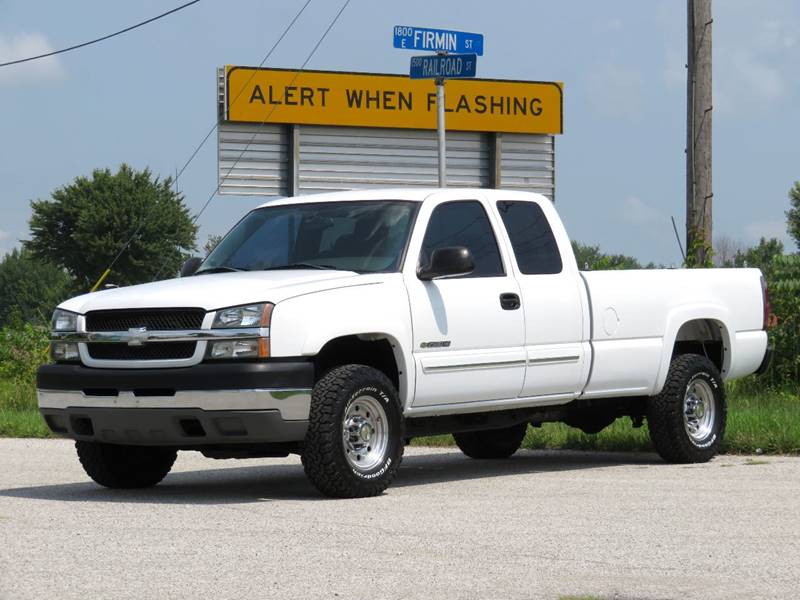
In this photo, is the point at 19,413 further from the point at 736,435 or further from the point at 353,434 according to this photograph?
the point at 353,434

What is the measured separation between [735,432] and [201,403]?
5.60 meters

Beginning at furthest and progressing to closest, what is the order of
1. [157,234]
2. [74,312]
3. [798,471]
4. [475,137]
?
[157,234]
[475,137]
[798,471]
[74,312]

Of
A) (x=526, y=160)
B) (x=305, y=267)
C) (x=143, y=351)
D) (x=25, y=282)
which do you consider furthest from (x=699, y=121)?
(x=25, y=282)

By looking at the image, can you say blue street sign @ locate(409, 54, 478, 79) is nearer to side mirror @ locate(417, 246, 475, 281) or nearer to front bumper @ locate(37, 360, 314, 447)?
side mirror @ locate(417, 246, 475, 281)

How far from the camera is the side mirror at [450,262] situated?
10531 millimetres

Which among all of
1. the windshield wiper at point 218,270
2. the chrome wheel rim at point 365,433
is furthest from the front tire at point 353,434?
the windshield wiper at point 218,270

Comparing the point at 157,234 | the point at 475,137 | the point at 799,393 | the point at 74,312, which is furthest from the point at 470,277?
the point at 157,234

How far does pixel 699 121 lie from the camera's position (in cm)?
1695

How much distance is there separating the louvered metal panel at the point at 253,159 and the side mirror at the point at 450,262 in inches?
654

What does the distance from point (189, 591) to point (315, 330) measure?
11.1 ft

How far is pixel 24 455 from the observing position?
14.6m

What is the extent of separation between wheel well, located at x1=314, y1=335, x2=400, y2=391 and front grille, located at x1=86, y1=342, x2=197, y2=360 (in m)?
0.89

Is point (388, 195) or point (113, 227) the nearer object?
point (388, 195)

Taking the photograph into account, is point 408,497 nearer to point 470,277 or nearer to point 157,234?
point 470,277
